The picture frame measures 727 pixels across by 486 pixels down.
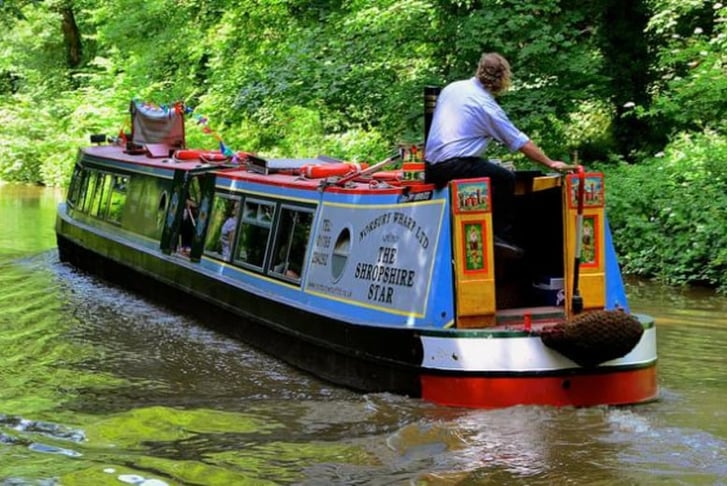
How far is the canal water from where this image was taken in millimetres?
5812

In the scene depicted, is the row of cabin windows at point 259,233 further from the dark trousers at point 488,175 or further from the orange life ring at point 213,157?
the dark trousers at point 488,175

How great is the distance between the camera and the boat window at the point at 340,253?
26.7ft

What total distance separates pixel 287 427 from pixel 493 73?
8.87ft

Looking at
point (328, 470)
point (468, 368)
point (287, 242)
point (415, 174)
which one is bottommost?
point (328, 470)

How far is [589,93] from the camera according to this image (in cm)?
1555

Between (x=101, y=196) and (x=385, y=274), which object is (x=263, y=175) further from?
(x=101, y=196)

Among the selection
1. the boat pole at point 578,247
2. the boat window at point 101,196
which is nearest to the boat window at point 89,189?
the boat window at point 101,196

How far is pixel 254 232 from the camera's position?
31.9 ft

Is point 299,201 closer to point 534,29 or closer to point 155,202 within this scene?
point 155,202

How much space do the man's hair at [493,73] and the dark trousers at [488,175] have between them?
50 cm

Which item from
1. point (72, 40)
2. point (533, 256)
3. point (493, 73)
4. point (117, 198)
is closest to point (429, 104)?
point (493, 73)

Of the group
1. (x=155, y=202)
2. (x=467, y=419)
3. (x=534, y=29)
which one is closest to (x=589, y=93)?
(x=534, y=29)

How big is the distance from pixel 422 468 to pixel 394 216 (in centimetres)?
223

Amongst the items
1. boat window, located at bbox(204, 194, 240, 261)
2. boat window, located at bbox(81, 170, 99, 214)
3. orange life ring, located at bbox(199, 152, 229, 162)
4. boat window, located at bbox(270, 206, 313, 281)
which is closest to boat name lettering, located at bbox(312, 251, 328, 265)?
boat window, located at bbox(270, 206, 313, 281)
